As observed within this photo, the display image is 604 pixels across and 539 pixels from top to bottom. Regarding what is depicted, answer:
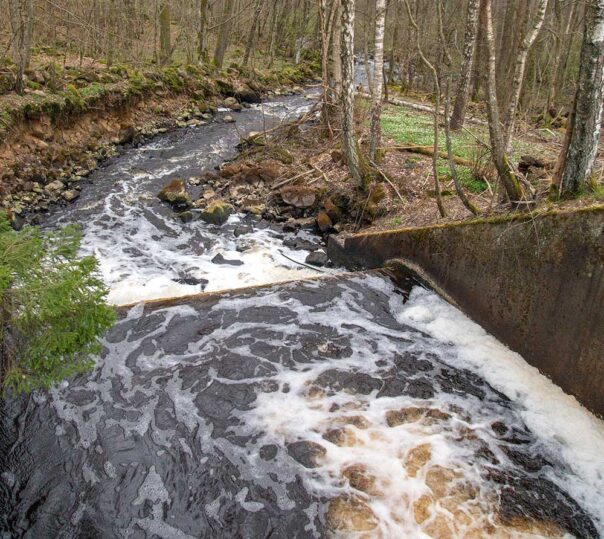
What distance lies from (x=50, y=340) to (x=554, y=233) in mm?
5299

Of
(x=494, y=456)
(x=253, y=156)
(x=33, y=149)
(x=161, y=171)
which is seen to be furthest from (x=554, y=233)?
(x=33, y=149)

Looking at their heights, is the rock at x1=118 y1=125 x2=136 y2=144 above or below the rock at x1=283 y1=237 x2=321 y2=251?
above

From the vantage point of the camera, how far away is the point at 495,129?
7141 mm

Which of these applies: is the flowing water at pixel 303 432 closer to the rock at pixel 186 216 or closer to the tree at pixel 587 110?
the tree at pixel 587 110

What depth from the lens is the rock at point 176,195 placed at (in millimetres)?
11875

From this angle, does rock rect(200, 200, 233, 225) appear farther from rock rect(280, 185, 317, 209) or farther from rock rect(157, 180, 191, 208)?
rock rect(280, 185, 317, 209)

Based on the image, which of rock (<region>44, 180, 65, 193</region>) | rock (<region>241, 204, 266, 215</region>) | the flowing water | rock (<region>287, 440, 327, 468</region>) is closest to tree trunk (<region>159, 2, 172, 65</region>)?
rock (<region>44, 180, 65, 193</region>)

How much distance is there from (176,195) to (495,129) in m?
7.68

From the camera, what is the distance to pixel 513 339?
622 cm

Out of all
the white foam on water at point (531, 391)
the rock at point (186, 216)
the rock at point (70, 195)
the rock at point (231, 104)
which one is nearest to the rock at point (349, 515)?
the white foam on water at point (531, 391)

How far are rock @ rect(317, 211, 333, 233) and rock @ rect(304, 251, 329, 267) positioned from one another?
1339 millimetres

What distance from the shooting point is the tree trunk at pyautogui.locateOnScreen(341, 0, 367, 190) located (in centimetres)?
998

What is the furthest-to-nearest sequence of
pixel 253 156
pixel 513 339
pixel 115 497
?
1. pixel 253 156
2. pixel 513 339
3. pixel 115 497

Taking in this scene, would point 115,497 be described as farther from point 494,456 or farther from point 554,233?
point 554,233
